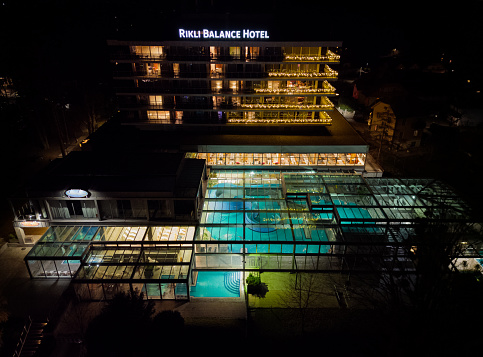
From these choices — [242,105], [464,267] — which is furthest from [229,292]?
[242,105]

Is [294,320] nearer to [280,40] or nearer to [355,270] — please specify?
[355,270]

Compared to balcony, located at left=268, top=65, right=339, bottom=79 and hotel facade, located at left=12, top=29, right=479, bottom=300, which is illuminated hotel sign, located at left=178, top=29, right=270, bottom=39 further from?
balcony, located at left=268, top=65, right=339, bottom=79

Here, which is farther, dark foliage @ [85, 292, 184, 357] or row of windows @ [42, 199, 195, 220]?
row of windows @ [42, 199, 195, 220]

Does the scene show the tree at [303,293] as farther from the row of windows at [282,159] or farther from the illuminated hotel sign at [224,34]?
the illuminated hotel sign at [224,34]

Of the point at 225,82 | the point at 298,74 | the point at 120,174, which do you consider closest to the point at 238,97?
the point at 225,82

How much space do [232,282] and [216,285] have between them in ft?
5.35

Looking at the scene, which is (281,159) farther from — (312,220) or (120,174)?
(120,174)

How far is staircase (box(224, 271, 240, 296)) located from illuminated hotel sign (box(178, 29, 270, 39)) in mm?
32445

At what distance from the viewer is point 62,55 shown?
65.8m

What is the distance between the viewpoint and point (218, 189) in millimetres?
40156

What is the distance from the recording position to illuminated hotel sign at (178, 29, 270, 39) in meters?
43.2

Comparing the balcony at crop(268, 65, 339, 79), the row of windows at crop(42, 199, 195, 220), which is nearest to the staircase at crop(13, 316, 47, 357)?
the row of windows at crop(42, 199, 195, 220)

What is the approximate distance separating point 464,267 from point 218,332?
25532mm

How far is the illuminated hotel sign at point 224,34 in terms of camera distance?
43.2 metres
